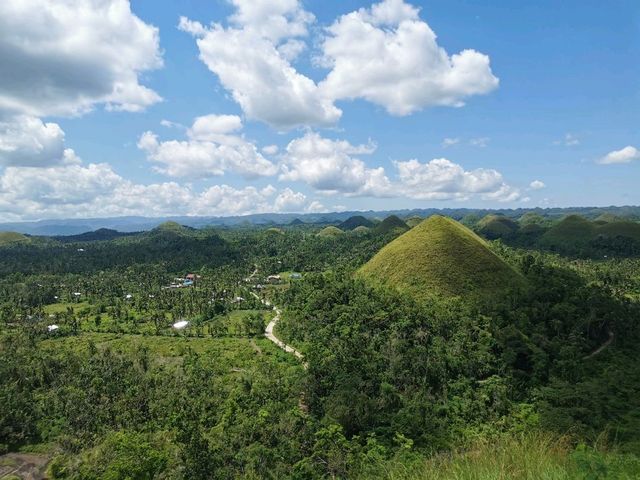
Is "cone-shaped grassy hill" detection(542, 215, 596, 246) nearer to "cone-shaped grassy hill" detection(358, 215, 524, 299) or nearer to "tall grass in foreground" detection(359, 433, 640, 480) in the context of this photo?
"cone-shaped grassy hill" detection(358, 215, 524, 299)

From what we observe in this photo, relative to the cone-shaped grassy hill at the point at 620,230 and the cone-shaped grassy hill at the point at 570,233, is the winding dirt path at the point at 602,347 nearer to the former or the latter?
the cone-shaped grassy hill at the point at 570,233

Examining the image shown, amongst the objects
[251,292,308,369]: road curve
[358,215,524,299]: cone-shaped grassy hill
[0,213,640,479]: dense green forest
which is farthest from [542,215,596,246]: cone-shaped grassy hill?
[251,292,308,369]: road curve

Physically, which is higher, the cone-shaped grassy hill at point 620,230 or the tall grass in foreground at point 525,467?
the tall grass in foreground at point 525,467

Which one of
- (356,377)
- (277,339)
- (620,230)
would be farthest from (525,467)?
(620,230)

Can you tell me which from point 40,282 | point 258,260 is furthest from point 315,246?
point 40,282

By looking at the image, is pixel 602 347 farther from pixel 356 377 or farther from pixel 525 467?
pixel 525 467

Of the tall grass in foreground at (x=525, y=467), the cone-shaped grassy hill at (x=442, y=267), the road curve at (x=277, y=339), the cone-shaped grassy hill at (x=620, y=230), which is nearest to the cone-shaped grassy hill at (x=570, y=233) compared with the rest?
the cone-shaped grassy hill at (x=620, y=230)

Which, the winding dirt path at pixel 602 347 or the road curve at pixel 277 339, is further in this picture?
the road curve at pixel 277 339

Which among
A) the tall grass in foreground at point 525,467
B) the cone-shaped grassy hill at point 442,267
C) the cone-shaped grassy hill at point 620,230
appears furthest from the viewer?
the cone-shaped grassy hill at point 620,230
